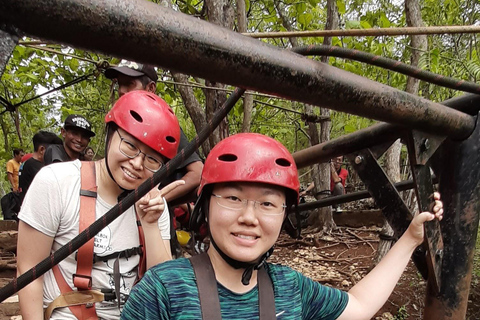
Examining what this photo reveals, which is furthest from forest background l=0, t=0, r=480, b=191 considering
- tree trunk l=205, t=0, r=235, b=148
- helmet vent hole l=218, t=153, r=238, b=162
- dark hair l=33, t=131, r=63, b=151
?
helmet vent hole l=218, t=153, r=238, b=162

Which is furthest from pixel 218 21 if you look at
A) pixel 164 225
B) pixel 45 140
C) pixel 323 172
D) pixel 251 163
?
pixel 323 172

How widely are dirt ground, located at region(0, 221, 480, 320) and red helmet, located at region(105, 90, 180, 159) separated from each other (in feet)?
11.4

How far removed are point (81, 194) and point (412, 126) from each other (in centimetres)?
134

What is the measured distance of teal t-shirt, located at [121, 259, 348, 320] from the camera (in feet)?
3.89

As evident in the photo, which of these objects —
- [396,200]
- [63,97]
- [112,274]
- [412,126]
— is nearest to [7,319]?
[112,274]

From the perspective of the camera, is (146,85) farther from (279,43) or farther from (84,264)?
(279,43)

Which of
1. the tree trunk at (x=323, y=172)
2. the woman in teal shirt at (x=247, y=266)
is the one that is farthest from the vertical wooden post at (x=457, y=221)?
the tree trunk at (x=323, y=172)

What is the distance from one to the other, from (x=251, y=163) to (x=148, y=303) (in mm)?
586

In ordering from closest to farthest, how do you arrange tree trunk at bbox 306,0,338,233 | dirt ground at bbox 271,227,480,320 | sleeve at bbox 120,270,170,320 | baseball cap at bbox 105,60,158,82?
sleeve at bbox 120,270,170,320 < baseball cap at bbox 105,60,158,82 < dirt ground at bbox 271,227,480,320 < tree trunk at bbox 306,0,338,233

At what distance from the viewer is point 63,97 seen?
876cm

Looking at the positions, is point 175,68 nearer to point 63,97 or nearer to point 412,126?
point 412,126

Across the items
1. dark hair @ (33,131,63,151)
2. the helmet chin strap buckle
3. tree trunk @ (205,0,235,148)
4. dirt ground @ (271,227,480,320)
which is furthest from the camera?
dark hair @ (33,131,63,151)

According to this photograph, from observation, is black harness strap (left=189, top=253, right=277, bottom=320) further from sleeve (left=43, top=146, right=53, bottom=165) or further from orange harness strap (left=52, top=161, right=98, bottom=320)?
sleeve (left=43, top=146, right=53, bottom=165)

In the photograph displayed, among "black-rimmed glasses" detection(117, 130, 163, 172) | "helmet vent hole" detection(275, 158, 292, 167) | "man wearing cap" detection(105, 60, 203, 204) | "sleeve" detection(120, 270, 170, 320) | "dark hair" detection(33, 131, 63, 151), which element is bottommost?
"sleeve" detection(120, 270, 170, 320)
